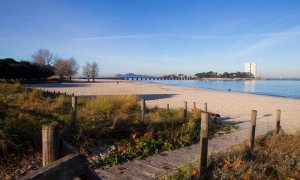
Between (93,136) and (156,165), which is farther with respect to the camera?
(93,136)

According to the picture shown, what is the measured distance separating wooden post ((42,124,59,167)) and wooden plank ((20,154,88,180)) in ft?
0.58

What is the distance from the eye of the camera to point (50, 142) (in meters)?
2.23

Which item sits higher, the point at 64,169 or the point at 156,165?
the point at 64,169

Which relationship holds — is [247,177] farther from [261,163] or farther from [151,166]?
[151,166]

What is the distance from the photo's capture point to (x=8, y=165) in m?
5.12

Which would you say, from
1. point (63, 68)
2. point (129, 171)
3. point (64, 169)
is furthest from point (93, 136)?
point (63, 68)

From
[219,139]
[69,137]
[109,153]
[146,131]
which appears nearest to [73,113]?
[69,137]

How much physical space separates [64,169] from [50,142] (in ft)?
1.02

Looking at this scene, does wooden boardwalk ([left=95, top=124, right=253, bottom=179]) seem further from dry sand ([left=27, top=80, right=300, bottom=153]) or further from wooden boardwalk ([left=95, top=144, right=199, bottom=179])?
dry sand ([left=27, top=80, right=300, bottom=153])

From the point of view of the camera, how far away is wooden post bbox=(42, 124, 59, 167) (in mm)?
2209

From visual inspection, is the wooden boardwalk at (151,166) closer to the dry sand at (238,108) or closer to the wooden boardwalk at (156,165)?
the wooden boardwalk at (156,165)

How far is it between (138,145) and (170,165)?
1.33m

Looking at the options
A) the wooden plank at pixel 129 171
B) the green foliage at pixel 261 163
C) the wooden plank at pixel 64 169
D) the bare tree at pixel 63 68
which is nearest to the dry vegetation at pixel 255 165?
the green foliage at pixel 261 163

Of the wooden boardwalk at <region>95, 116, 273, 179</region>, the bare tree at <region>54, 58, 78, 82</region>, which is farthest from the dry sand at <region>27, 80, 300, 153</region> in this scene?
the bare tree at <region>54, 58, 78, 82</region>
